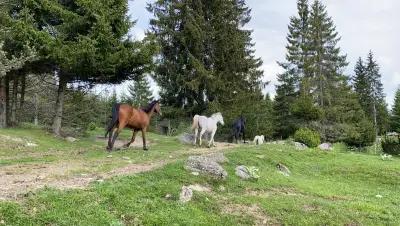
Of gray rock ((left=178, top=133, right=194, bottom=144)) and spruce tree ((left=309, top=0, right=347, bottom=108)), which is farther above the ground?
spruce tree ((left=309, top=0, right=347, bottom=108))

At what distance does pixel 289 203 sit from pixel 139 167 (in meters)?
4.47

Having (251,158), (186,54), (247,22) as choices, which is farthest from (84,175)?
(247,22)

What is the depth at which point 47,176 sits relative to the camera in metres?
11.7

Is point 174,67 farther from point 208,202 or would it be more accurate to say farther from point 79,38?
point 208,202

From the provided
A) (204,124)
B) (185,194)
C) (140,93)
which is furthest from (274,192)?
(140,93)

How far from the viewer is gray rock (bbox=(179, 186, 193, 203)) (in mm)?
10610

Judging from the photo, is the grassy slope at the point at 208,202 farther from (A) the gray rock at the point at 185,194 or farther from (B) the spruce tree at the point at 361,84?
(B) the spruce tree at the point at 361,84

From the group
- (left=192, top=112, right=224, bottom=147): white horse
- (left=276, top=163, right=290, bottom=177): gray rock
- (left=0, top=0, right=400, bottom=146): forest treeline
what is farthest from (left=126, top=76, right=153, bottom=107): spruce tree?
(left=276, top=163, right=290, bottom=177): gray rock

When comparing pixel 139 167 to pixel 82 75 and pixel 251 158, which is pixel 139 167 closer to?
pixel 251 158

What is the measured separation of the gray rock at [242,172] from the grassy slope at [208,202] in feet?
0.89

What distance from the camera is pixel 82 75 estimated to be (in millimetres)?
25844

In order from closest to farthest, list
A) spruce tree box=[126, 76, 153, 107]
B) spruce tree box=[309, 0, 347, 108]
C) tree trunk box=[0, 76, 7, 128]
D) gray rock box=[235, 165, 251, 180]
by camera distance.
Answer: gray rock box=[235, 165, 251, 180] → tree trunk box=[0, 76, 7, 128] → spruce tree box=[309, 0, 347, 108] → spruce tree box=[126, 76, 153, 107]

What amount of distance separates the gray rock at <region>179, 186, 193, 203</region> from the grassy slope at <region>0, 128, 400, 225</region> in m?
0.12

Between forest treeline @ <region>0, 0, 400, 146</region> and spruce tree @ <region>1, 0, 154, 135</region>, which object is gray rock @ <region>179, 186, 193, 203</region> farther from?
spruce tree @ <region>1, 0, 154, 135</region>
